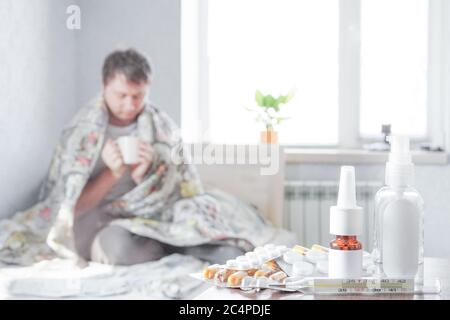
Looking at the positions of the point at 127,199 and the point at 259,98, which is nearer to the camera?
the point at 127,199

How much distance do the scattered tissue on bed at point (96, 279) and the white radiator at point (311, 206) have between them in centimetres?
27

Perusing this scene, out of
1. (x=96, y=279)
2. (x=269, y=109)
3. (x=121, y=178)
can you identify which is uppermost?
(x=269, y=109)

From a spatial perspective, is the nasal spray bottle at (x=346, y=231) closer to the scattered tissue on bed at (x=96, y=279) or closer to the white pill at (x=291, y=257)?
the white pill at (x=291, y=257)

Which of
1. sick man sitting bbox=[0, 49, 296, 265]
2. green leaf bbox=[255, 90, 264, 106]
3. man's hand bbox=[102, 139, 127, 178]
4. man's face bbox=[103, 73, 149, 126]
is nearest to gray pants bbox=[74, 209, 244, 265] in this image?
sick man sitting bbox=[0, 49, 296, 265]

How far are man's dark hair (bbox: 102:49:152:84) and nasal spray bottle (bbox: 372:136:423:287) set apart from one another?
906 millimetres

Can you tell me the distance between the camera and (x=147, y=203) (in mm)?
1215

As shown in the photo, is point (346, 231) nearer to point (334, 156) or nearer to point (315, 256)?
point (315, 256)

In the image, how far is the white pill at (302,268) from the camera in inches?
17.5

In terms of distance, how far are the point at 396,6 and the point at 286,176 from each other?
0.39 m

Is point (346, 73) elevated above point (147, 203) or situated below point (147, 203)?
above

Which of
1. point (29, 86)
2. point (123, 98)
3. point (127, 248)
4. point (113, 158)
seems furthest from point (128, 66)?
point (127, 248)

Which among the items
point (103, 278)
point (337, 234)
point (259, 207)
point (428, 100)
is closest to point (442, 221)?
point (428, 100)

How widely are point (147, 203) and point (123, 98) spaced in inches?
8.7

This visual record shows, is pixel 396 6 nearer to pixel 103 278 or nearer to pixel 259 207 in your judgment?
pixel 259 207
